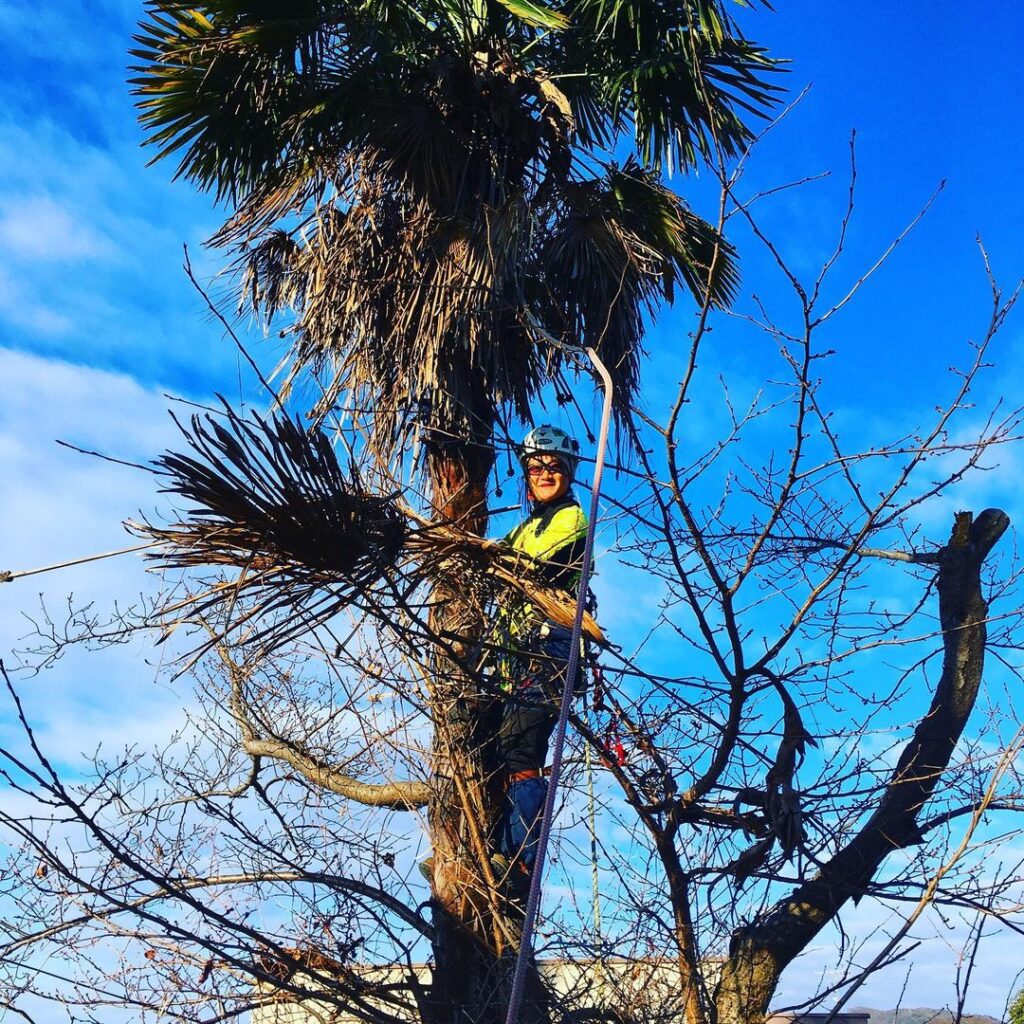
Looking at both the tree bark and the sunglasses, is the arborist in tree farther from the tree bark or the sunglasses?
the tree bark

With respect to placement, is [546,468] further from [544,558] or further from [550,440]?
[544,558]

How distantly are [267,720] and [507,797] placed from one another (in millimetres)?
1249

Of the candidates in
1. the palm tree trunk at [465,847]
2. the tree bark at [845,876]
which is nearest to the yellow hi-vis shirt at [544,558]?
the palm tree trunk at [465,847]

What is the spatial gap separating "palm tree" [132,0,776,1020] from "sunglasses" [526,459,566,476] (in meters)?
0.79

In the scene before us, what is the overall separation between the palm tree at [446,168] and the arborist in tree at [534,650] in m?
0.82

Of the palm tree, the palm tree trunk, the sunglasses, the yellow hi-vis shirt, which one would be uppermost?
the palm tree

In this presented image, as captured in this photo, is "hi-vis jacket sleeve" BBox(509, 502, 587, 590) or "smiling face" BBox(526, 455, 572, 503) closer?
"hi-vis jacket sleeve" BBox(509, 502, 587, 590)

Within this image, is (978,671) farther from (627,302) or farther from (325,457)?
(627,302)

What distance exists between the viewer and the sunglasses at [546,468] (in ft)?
15.8

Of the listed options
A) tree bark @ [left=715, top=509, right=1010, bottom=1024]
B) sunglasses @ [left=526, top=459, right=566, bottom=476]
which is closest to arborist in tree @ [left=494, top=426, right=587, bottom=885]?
sunglasses @ [left=526, top=459, right=566, bottom=476]

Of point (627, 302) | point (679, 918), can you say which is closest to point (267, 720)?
point (679, 918)

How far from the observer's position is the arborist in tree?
438cm

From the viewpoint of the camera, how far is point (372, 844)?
502 cm

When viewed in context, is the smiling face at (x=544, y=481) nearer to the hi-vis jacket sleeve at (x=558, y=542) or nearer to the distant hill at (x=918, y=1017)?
the hi-vis jacket sleeve at (x=558, y=542)
